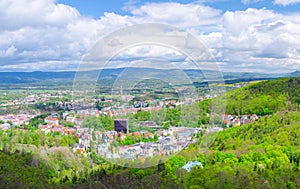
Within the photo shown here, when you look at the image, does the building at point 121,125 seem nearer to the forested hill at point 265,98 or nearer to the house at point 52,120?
the forested hill at point 265,98

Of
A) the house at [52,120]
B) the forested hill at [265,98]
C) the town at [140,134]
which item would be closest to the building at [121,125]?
the town at [140,134]

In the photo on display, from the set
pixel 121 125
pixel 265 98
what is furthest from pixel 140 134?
pixel 265 98

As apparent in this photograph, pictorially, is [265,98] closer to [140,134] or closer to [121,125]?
[140,134]

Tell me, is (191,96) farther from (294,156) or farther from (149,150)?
(294,156)

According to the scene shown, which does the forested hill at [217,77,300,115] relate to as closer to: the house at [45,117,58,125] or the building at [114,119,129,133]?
the house at [45,117,58,125]

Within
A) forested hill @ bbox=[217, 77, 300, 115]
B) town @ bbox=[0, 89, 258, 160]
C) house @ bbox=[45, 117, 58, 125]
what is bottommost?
house @ bbox=[45, 117, 58, 125]

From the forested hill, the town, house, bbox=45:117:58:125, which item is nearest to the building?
the town
